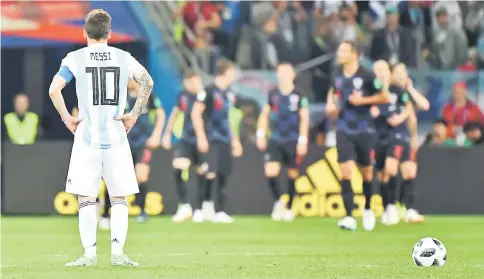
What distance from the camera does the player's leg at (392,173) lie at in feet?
56.9

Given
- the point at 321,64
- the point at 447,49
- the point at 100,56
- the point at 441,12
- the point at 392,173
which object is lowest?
the point at 392,173

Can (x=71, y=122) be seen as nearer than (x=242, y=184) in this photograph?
Yes

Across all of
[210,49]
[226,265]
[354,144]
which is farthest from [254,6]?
[226,265]

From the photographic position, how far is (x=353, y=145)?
1617 centimetres

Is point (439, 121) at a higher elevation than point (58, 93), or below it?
below

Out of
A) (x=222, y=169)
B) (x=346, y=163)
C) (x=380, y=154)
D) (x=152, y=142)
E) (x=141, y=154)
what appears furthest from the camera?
(x=222, y=169)

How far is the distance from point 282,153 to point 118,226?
8.52 m

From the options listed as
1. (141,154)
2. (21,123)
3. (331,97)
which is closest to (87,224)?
(331,97)

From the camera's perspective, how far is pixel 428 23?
67.7ft

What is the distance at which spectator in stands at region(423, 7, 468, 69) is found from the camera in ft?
66.6

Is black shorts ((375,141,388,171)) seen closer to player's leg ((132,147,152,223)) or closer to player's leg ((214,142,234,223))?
player's leg ((214,142,234,223))

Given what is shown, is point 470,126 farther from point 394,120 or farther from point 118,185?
point 118,185

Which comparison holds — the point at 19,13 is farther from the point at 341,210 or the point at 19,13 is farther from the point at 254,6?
the point at 341,210

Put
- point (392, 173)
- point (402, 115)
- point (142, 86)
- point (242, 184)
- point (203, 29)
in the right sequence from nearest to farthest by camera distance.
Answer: point (142, 86) → point (402, 115) → point (392, 173) → point (242, 184) → point (203, 29)
